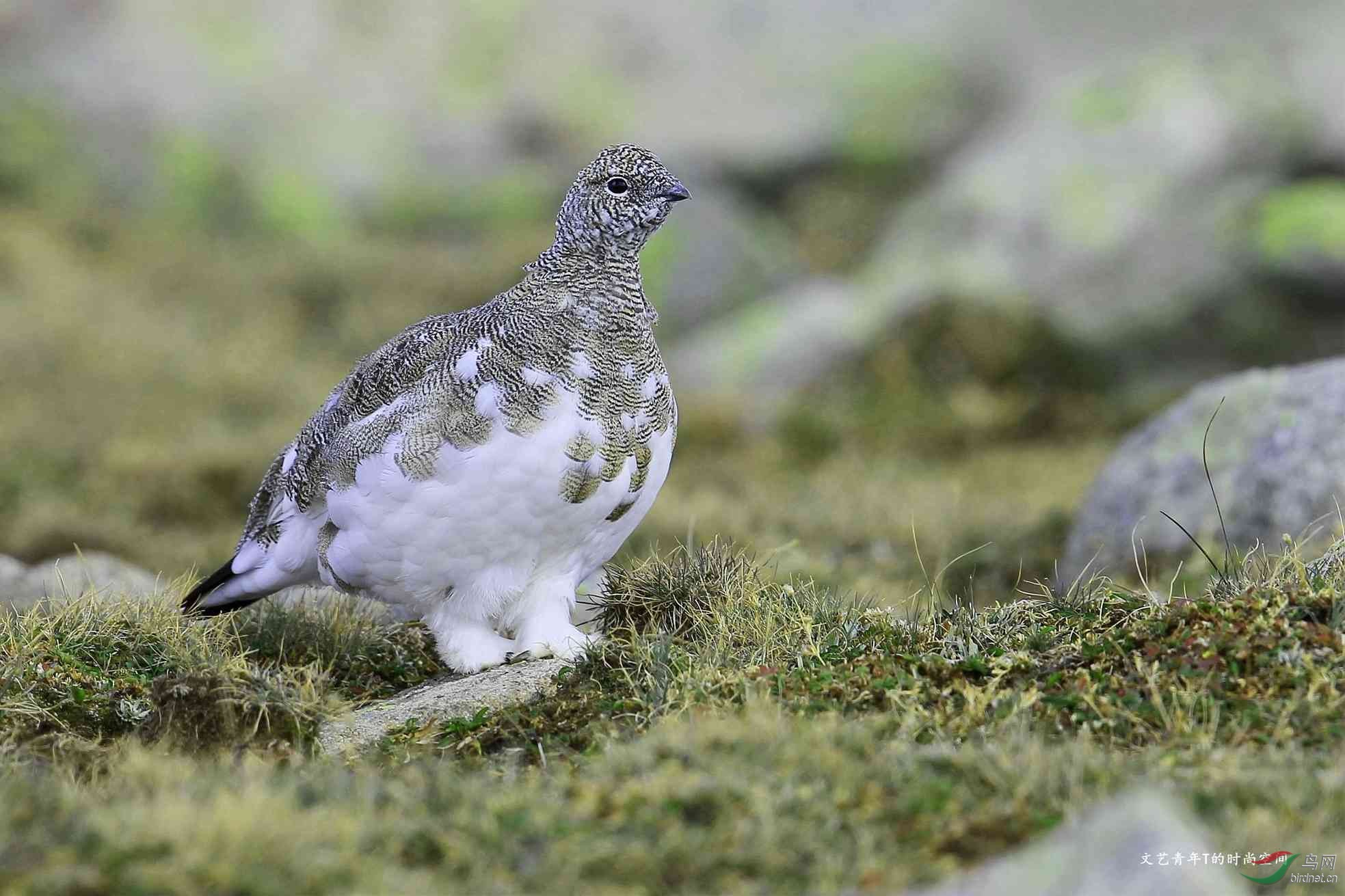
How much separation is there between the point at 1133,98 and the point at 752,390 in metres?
4.69

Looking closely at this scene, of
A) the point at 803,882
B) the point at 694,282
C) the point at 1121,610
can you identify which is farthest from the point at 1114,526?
the point at 694,282

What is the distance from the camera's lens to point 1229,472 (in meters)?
7.57

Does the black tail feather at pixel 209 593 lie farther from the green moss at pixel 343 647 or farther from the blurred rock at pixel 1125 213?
the blurred rock at pixel 1125 213

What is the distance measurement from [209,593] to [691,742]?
285 centimetres

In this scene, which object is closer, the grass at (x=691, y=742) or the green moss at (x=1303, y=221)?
the grass at (x=691, y=742)

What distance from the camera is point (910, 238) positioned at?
46.9ft

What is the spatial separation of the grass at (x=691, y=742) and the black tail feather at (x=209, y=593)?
0.22m

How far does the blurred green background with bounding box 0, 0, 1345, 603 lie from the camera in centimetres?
1105

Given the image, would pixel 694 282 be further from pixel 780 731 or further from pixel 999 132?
pixel 780 731

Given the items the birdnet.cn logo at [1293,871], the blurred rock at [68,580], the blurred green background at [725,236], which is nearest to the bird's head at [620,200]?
the blurred rock at [68,580]

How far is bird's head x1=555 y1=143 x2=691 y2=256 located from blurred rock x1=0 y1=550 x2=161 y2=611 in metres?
2.30

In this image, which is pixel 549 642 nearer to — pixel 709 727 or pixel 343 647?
pixel 343 647

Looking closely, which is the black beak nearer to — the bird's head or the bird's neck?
the bird's head

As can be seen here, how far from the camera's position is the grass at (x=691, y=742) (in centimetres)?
316
